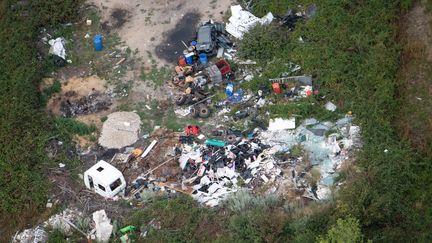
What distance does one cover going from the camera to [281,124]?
16266 mm

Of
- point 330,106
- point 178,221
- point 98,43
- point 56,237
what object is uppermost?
point 330,106

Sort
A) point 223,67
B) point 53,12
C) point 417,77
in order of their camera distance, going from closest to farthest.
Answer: point 417,77 < point 223,67 < point 53,12

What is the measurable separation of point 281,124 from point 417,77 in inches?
175

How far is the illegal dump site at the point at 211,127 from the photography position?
1424 centimetres

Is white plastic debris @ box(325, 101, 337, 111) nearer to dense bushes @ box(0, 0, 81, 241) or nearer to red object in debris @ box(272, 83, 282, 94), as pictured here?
red object in debris @ box(272, 83, 282, 94)

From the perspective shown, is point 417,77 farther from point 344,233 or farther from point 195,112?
point 195,112

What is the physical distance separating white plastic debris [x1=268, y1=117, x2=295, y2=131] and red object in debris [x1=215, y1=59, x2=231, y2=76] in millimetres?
2631

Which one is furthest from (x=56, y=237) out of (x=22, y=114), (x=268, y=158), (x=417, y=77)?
(x=417, y=77)

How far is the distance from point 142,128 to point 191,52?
11.2ft

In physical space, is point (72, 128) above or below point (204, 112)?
below

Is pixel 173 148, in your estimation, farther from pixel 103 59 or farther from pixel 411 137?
pixel 411 137

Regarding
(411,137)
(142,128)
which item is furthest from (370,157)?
(142,128)

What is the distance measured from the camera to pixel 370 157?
14.8m

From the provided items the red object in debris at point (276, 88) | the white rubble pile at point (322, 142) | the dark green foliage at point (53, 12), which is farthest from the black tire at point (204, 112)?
the dark green foliage at point (53, 12)
